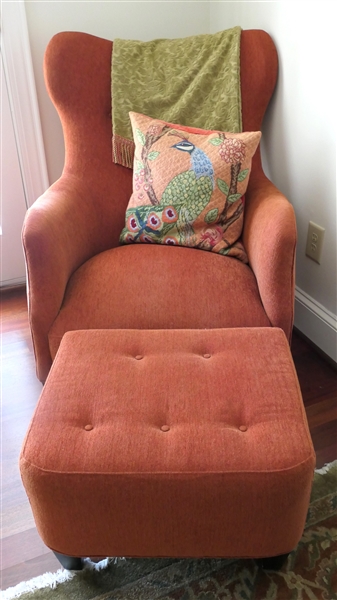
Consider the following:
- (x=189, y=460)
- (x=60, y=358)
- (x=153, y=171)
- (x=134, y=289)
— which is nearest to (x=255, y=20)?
(x=153, y=171)

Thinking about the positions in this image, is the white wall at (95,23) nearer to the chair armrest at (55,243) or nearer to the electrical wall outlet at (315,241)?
the chair armrest at (55,243)

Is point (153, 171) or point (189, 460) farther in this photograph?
point (153, 171)

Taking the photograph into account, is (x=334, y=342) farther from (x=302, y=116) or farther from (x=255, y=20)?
(x=255, y=20)

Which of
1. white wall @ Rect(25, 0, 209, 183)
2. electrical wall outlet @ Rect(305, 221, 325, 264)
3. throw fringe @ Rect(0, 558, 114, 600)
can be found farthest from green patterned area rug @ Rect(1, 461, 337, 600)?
white wall @ Rect(25, 0, 209, 183)

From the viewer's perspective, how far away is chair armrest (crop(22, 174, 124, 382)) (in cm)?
119

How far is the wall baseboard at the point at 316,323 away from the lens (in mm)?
1624

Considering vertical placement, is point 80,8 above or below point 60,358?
above

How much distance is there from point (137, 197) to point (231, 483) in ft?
3.08

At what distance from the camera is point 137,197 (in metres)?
1.48

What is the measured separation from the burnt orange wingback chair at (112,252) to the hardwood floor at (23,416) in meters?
0.30

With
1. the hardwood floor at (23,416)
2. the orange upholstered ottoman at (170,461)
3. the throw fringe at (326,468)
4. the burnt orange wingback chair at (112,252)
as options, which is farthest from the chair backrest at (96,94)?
the throw fringe at (326,468)

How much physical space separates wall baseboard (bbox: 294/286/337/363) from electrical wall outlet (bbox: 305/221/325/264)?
167mm

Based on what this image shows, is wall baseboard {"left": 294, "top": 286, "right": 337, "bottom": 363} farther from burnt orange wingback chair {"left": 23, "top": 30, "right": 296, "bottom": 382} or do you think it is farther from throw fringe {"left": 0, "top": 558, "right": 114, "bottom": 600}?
throw fringe {"left": 0, "top": 558, "right": 114, "bottom": 600}

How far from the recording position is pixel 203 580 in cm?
103
